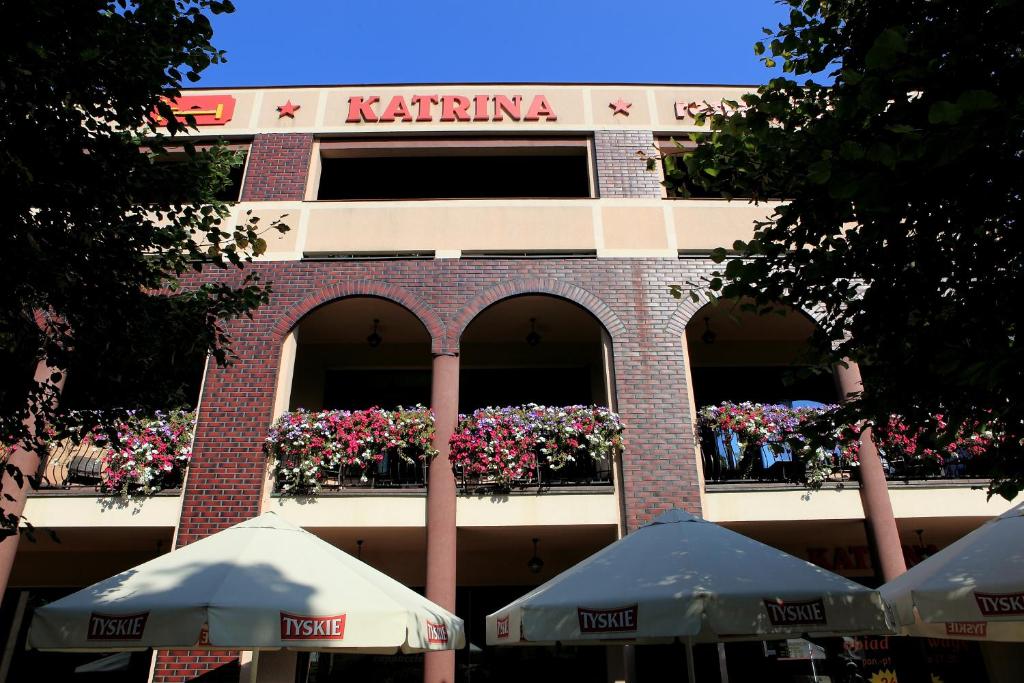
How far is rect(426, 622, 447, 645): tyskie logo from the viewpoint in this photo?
18.0 feet

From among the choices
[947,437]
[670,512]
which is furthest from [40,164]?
[947,437]

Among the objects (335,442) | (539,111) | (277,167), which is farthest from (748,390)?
(277,167)

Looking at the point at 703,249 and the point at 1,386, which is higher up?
the point at 703,249

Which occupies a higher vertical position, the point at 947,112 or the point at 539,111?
the point at 539,111

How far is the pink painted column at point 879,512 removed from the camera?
31.0 feet

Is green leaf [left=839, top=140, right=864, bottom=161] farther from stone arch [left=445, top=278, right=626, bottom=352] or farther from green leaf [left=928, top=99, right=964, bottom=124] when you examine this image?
stone arch [left=445, top=278, right=626, bottom=352]

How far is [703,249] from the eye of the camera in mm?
11555

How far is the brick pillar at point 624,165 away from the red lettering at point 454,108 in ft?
8.27

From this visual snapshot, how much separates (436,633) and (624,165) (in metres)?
9.07

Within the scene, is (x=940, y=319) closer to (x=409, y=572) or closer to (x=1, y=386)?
(x=1, y=386)

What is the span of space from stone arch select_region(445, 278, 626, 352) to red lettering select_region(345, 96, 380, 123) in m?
4.39

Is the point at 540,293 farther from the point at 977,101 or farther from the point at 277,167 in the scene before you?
the point at 977,101

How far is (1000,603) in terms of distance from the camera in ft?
15.2

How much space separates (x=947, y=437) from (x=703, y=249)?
7.56 m
